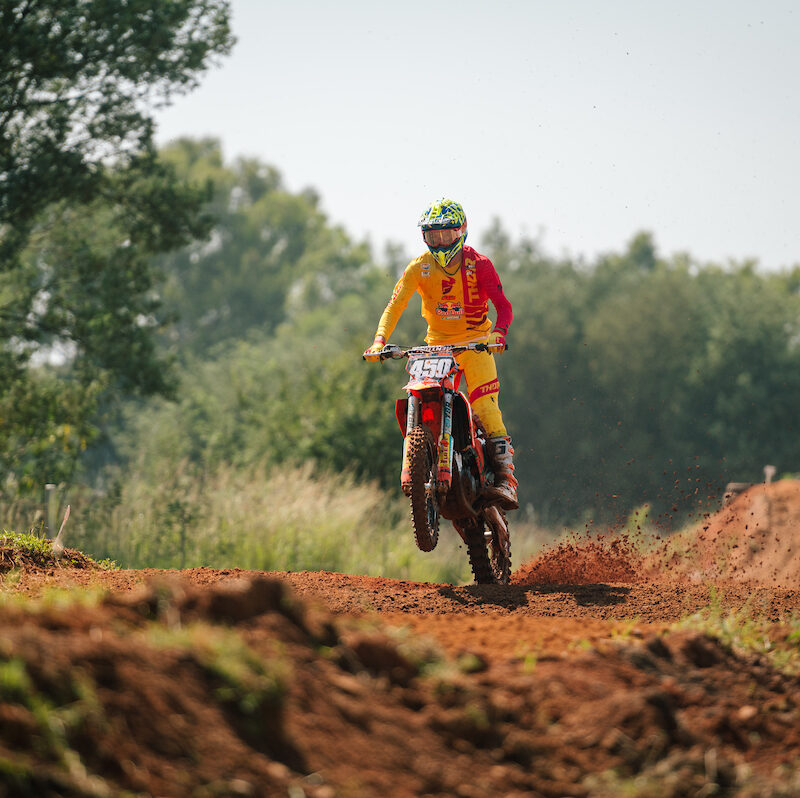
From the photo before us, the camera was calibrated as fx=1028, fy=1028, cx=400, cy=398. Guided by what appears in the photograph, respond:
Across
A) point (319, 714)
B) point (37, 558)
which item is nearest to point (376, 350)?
point (37, 558)

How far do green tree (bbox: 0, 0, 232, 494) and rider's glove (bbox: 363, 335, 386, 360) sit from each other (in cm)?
874

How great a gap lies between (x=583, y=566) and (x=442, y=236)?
3.91 m

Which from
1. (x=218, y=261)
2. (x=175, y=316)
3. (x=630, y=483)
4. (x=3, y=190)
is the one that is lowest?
(x=630, y=483)

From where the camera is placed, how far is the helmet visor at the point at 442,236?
8969mm

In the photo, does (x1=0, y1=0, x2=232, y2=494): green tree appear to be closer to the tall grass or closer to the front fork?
the tall grass

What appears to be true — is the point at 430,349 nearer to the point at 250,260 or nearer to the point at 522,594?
the point at 522,594

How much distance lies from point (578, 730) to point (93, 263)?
17.6 metres

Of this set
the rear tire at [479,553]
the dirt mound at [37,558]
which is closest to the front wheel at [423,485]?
the rear tire at [479,553]

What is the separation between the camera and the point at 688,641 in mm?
4539

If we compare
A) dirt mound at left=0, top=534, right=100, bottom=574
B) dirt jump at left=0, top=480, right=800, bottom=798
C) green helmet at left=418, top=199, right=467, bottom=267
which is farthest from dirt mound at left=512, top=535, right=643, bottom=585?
dirt jump at left=0, top=480, right=800, bottom=798

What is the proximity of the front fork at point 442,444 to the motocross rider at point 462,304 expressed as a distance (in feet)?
2.75

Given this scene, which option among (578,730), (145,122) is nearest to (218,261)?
(145,122)

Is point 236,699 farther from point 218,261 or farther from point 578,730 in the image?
point 218,261

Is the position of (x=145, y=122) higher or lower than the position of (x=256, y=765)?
higher
